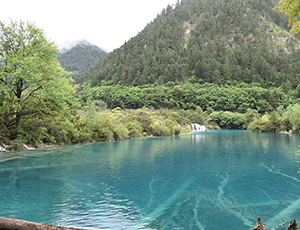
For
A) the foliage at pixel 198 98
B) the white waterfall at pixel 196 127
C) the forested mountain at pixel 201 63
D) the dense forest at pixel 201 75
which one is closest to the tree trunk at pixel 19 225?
the white waterfall at pixel 196 127

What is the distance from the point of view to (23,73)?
25.6m

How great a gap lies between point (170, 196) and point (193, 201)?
140 centimetres

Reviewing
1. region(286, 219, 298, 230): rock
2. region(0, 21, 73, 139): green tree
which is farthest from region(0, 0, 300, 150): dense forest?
region(286, 219, 298, 230): rock

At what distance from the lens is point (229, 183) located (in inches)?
613

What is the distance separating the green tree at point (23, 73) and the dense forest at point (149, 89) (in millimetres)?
117

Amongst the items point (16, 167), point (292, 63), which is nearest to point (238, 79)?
point (292, 63)

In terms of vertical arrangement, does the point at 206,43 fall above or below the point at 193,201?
Result: above

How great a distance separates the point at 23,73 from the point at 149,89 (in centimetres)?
Result: 11949

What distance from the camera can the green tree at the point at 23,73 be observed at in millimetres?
26031

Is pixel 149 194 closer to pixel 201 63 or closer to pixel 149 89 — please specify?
pixel 149 89

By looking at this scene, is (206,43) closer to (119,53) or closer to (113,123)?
(119,53)

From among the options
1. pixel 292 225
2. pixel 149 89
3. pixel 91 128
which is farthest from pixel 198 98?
pixel 292 225

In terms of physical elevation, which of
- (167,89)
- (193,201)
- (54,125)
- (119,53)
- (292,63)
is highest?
(119,53)

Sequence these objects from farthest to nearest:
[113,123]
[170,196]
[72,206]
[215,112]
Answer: [215,112]
[113,123]
[170,196]
[72,206]
